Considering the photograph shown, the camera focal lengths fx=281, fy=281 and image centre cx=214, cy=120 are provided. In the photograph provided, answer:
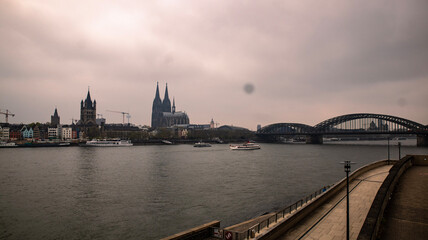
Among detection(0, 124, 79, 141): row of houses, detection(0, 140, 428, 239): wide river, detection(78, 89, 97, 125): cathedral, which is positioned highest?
detection(78, 89, 97, 125): cathedral

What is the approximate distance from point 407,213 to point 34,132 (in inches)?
7547

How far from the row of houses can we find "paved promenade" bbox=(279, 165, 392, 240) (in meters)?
173

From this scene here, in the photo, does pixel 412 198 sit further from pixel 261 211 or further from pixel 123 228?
pixel 123 228

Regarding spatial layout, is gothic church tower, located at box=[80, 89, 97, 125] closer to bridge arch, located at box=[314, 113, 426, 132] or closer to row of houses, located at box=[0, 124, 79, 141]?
row of houses, located at box=[0, 124, 79, 141]

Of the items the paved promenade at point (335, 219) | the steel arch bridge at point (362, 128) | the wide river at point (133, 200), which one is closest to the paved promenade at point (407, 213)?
the paved promenade at point (335, 219)

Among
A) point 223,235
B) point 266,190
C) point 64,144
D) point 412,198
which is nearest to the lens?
point 223,235

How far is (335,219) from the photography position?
14.8 meters

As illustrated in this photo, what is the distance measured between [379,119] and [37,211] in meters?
165

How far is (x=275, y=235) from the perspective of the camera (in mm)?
12070

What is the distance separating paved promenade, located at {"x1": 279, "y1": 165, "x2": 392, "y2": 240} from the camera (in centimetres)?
1272

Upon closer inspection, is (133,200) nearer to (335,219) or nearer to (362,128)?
(335,219)

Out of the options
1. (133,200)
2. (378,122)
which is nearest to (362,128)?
(378,122)

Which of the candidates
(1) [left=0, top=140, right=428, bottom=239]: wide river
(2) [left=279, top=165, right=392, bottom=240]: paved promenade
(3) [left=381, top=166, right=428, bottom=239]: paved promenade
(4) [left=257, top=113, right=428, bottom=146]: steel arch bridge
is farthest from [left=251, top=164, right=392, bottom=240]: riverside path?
(4) [left=257, top=113, right=428, bottom=146]: steel arch bridge

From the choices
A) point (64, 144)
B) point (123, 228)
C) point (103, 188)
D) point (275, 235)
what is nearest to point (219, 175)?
point (103, 188)
